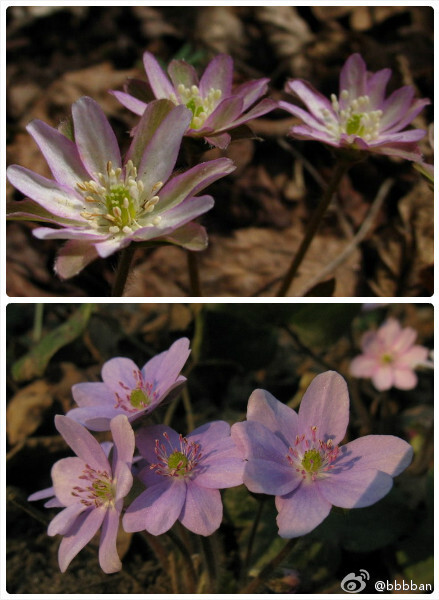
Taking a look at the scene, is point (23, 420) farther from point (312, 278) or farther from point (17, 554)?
point (312, 278)

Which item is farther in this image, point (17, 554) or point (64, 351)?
point (64, 351)

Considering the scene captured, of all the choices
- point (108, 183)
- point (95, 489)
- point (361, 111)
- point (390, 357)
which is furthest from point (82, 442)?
point (390, 357)

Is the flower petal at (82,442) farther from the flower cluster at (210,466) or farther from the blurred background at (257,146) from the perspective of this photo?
the blurred background at (257,146)

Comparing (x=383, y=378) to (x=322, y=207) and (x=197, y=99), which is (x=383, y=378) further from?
(x=197, y=99)

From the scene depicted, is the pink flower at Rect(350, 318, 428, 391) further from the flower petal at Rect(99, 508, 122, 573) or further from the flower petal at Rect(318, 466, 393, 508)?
the flower petal at Rect(99, 508, 122, 573)

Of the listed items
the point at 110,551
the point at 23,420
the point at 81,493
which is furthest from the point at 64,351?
the point at 110,551
